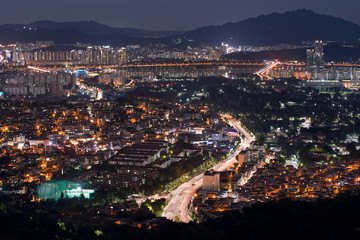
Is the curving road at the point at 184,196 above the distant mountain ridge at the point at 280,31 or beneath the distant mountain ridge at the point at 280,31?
beneath

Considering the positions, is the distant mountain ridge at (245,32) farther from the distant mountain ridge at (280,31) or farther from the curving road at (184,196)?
the curving road at (184,196)

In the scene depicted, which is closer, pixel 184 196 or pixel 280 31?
pixel 184 196

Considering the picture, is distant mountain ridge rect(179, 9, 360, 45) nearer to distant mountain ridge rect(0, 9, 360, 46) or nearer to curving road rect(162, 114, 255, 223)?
distant mountain ridge rect(0, 9, 360, 46)

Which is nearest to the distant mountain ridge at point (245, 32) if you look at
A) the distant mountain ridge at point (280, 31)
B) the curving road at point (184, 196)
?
the distant mountain ridge at point (280, 31)

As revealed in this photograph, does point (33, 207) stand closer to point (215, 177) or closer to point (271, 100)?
point (215, 177)

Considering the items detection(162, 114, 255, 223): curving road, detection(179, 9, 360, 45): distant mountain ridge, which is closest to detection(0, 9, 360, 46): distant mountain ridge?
detection(179, 9, 360, 45): distant mountain ridge

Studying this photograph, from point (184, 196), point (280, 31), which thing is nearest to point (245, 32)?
point (280, 31)

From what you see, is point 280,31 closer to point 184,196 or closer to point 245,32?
point 245,32

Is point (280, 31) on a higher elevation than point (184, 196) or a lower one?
higher
